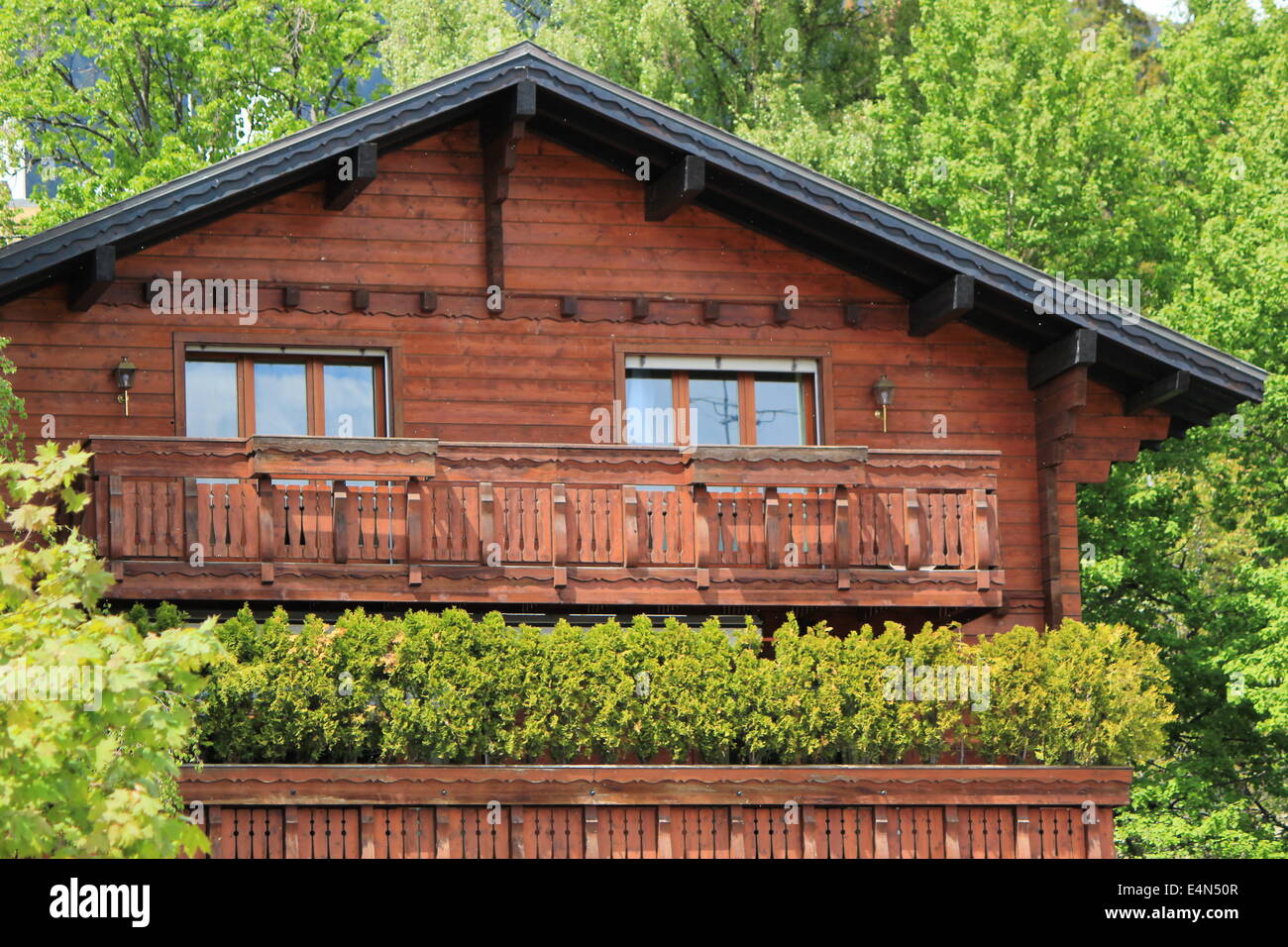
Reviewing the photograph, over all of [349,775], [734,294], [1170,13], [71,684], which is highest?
[1170,13]

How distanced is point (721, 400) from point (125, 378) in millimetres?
A: 6054

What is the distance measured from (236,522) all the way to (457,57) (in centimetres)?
2175

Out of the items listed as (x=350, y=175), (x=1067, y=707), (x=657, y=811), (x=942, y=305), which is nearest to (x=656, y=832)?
(x=657, y=811)

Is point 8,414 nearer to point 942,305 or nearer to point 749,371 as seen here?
point 749,371

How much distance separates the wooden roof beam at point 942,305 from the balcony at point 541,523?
1643 millimetres

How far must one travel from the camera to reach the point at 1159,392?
21.3 metres

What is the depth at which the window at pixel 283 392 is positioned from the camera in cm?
2067

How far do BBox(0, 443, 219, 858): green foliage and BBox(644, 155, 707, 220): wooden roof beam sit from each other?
31.2ft

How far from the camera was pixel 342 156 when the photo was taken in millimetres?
20203

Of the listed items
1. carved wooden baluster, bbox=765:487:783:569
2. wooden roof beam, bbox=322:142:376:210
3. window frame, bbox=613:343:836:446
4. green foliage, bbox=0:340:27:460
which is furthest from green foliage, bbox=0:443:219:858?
window frame, bbox=613:343:836:446

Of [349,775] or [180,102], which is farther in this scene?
[180,102]

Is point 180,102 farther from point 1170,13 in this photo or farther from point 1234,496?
point 1234,496
